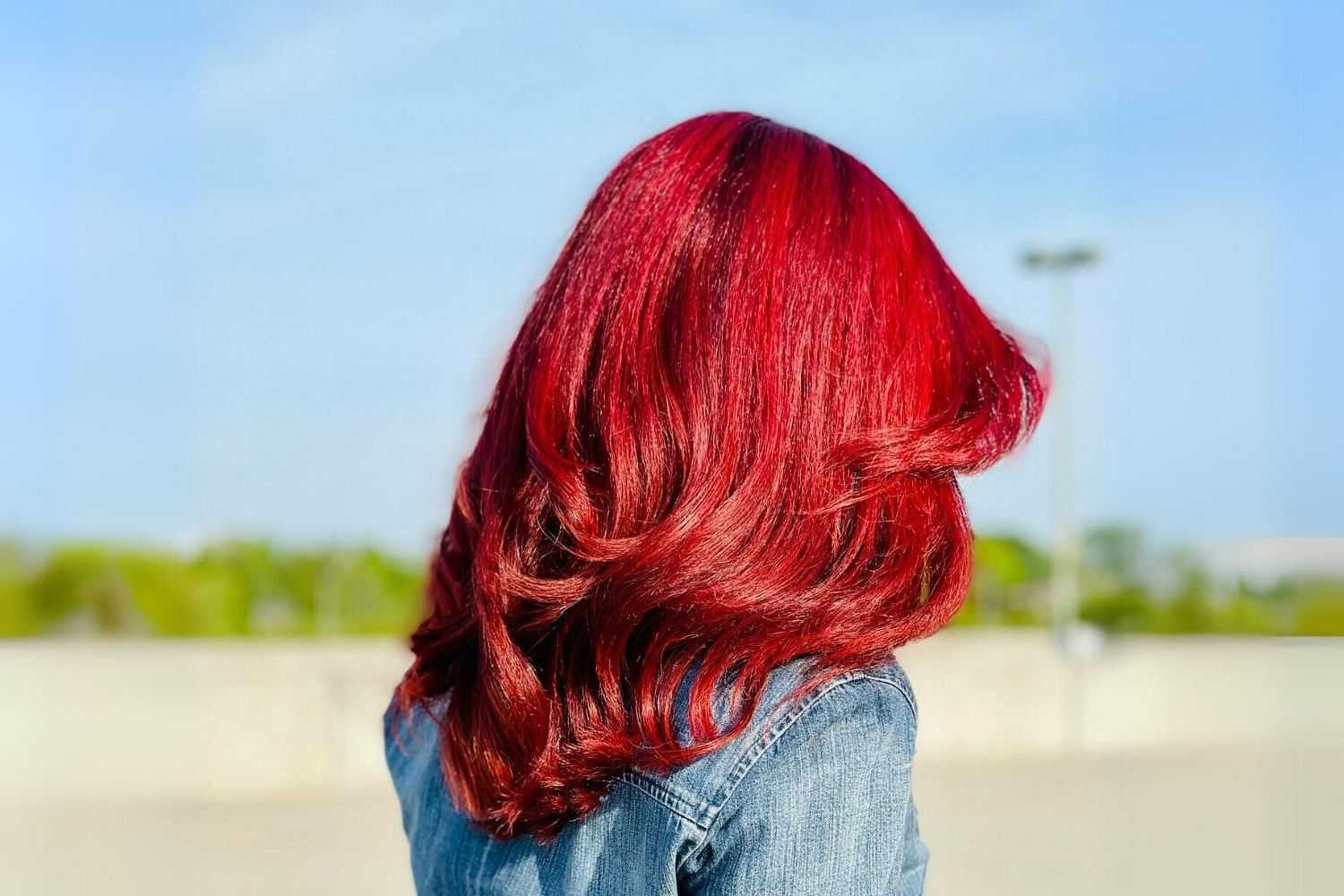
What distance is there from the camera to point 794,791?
114 cm

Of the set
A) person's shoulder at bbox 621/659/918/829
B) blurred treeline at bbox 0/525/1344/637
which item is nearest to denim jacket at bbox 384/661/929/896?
person's shoulder at bbox 621/659/918/829

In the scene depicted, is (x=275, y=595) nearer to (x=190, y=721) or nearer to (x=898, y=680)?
(x=190, y=721)

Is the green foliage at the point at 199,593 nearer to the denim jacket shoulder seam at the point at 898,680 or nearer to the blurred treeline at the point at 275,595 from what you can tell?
the blurred treeline at the point at 275,595

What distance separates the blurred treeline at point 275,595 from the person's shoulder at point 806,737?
969cm

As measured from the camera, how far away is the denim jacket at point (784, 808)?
114cm

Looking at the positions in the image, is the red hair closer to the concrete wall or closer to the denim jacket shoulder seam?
the denim jacket shoulder seam

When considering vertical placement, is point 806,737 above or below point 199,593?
above

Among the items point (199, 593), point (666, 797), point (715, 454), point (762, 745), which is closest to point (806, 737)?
point (762, 745)

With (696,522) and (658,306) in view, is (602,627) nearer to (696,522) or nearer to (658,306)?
(696,522)

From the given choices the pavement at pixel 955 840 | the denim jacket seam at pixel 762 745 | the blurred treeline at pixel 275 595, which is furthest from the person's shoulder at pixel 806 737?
the blurred treeline at pixel 275 595

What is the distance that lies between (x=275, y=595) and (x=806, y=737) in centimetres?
1515

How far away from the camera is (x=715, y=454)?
120cm

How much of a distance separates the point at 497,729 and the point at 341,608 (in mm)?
15165

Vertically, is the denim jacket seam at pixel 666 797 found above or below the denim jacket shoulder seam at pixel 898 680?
below
